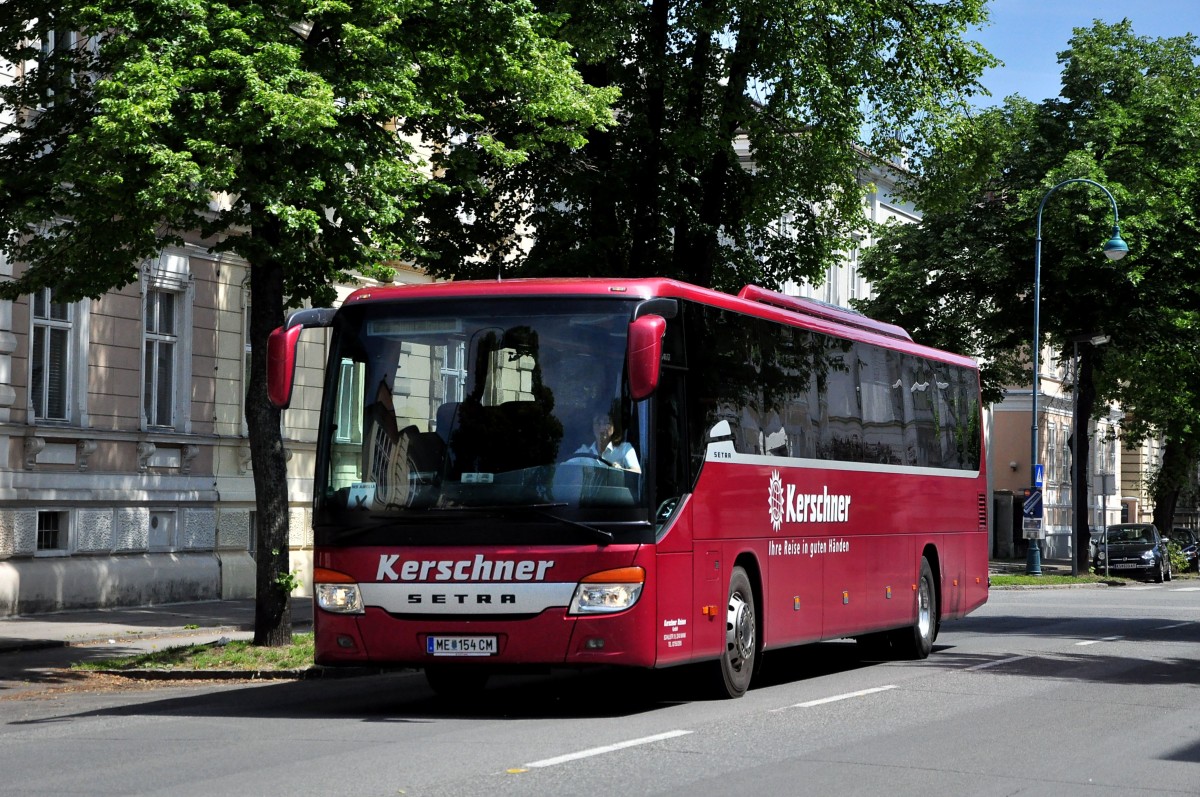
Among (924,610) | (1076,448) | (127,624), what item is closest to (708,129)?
(924,610)

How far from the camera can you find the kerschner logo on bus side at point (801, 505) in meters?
14.8

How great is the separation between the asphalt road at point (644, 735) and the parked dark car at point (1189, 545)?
45.9m

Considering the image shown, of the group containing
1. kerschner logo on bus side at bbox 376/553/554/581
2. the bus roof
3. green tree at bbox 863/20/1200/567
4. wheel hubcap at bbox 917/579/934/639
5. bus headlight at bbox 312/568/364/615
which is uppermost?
green tree at bbox 863/20/1200/567

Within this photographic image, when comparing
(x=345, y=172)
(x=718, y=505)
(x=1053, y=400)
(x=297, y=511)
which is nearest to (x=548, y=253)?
(x=297, y=511)

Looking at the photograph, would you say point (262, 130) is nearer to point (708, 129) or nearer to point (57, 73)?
point (57, 73)

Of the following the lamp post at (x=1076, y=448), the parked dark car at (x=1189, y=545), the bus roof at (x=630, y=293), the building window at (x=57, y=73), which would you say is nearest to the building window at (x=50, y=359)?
the building window at (x=57, y=73)

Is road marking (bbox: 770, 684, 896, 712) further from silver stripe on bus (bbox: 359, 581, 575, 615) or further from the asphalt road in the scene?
silver stripe on bus (bbox: 359, 581, 575, 615)

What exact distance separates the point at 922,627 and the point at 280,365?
9.18 m

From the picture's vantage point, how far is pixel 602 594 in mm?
12086

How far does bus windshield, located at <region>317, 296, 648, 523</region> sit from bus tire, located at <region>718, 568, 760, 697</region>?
6.56ft

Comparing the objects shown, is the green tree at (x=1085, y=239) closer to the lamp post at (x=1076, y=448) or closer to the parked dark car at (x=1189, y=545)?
the lamp post at (x=1076, y=448)

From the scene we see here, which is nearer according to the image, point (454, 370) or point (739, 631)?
point (454, 370)

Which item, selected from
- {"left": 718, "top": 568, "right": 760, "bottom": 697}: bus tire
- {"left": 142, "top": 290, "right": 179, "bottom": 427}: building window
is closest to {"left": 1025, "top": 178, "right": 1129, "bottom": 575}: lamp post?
{"left": 142, "top": 290, "right": 179, "bottom": 427}: building window

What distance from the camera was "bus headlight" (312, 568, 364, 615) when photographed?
494 inches
